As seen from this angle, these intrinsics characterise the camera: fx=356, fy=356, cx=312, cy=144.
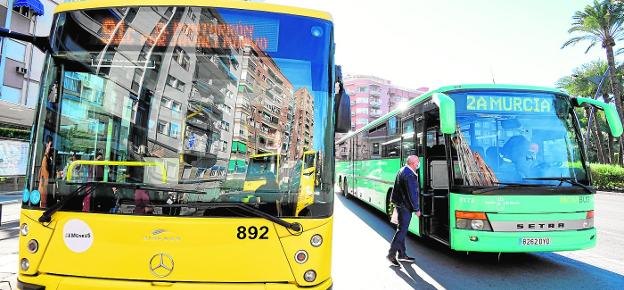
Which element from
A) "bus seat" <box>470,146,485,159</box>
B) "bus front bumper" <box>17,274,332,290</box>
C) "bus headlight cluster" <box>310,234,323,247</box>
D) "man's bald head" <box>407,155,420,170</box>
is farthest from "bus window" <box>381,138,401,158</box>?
"bus front bumper" <box>17,274,332,290</box>

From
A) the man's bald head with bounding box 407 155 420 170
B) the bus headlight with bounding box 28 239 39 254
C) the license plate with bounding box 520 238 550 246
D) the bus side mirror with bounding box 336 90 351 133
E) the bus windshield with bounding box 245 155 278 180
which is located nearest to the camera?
the bus headlight with bounding box 28 239 39 254

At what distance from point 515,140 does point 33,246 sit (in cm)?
635

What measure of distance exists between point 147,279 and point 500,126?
5.47m

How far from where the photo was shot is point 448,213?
5.97m

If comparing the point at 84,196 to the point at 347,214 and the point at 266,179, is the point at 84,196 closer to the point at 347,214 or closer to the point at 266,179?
the point at 266,179

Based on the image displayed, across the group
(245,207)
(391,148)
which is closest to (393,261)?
(391,148)

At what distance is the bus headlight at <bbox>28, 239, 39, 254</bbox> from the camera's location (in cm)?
303

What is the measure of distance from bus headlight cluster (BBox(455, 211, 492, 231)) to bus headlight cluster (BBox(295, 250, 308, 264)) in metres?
3.52

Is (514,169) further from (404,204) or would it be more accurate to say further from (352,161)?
(352,161)

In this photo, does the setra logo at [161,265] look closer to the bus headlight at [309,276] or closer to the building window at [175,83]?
the bus headlight at [309,276]

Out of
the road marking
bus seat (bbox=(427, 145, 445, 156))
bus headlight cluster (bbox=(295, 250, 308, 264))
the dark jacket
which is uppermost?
bus seat (bbox=(427, 145, 445, 156))

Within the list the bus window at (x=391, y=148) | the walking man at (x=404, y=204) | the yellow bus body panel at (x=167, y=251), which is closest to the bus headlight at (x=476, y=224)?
the walking man at (x=404, y=204)

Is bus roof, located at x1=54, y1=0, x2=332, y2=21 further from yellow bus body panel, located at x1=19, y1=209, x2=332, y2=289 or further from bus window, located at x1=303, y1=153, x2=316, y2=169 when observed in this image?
yellow bus body panel, located at x1=19, y1=209, x2=332, y2=289

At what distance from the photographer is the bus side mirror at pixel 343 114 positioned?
3.41 meters
